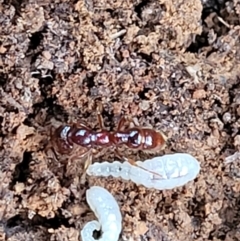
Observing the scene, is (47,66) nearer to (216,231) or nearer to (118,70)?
(118,70)

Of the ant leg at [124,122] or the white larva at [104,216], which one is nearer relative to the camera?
the white larva at [104,216]

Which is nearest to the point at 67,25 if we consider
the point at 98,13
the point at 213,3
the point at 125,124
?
the point at 98,13

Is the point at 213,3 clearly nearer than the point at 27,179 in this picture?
No

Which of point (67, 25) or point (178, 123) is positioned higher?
point (67, 25)

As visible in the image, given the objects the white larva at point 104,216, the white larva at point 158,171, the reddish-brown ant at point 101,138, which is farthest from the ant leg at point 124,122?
the white larva at point 104,216

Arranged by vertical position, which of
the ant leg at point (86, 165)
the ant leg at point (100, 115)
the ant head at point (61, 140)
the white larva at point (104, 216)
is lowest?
the white larva at point (104, 216)

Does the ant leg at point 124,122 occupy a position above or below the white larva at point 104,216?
above

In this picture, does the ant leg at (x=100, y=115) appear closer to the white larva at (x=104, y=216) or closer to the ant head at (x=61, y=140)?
the ant head at (x=61, y=140)

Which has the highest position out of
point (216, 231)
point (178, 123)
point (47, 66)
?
point (47, 66)
